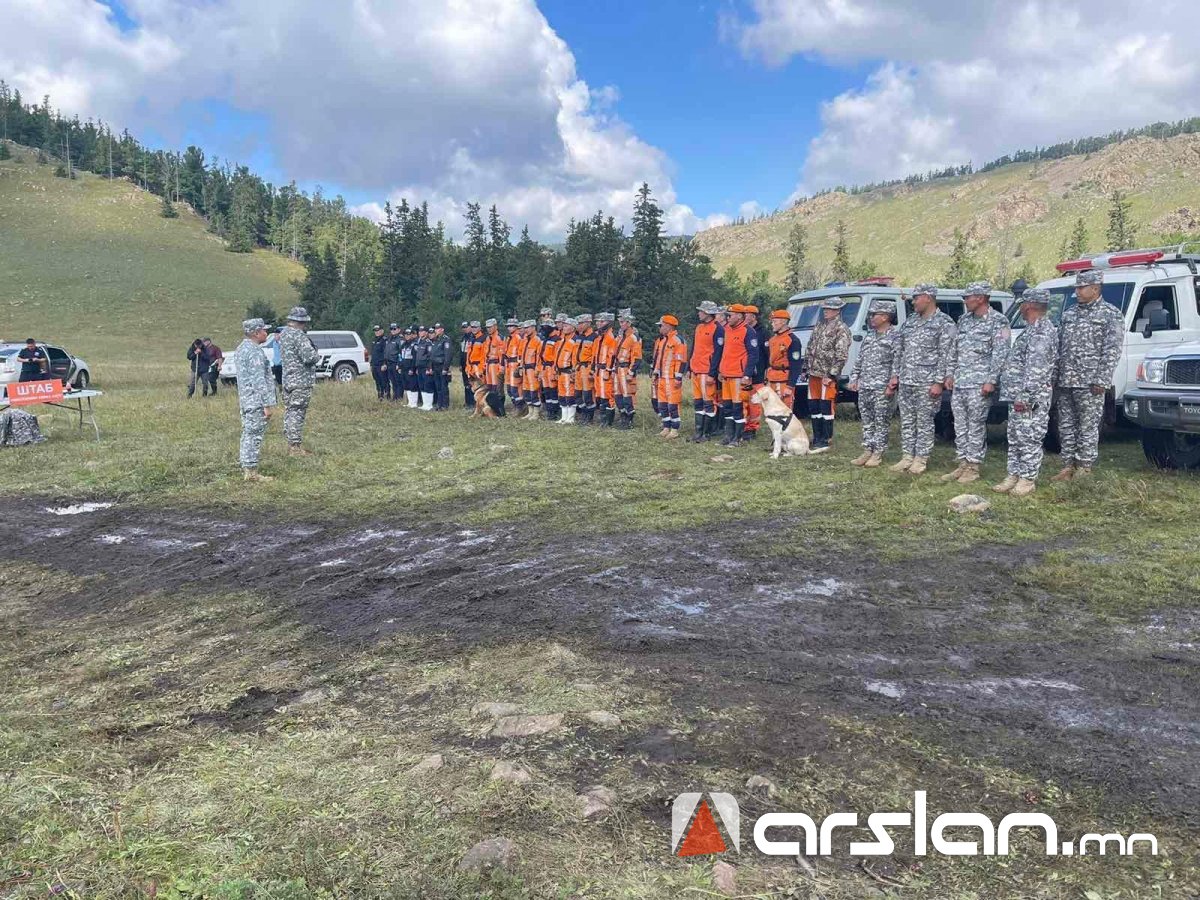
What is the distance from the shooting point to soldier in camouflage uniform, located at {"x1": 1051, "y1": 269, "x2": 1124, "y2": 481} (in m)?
7.32

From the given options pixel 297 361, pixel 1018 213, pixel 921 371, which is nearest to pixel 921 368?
pixel 921 371

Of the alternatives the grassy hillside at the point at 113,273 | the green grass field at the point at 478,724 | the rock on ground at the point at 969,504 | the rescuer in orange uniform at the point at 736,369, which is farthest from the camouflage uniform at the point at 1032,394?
the grassy hillside at the point at 113,273

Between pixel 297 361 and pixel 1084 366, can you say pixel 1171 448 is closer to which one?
pixel 1084 366

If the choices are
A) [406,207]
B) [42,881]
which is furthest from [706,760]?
[406,207]

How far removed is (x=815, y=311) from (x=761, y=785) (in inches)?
444

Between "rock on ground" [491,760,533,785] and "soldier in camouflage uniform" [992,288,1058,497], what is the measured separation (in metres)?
5.98

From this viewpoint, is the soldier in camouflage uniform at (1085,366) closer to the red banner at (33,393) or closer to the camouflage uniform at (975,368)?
the camouflage uniform at (975,368)

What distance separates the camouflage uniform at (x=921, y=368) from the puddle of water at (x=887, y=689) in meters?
5.30

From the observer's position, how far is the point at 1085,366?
7.43 metres

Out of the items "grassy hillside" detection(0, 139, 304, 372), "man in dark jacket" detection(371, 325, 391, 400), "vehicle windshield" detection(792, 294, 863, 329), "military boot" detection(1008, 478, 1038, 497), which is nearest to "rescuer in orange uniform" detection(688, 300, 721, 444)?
"vehicle windshield" detection(792, 294, 863, 329)

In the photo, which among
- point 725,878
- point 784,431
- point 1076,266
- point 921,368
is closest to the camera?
point 725,878

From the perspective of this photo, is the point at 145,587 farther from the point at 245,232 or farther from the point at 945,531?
the point at 245,232

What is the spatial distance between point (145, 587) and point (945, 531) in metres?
5.88

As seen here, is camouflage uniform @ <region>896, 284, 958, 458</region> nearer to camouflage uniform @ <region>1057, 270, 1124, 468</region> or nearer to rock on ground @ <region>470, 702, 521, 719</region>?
camouflage uniform @ <region>1057, 270, 1124, 468</region>
